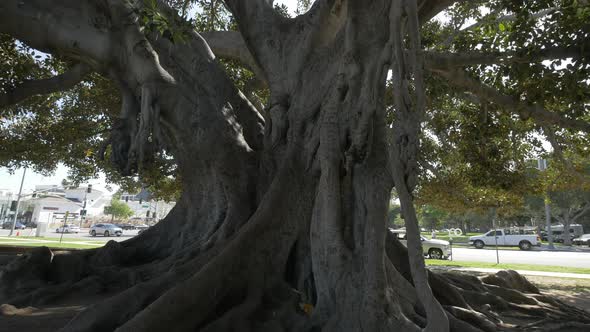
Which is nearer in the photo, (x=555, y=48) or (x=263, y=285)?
(x=263, y=285)

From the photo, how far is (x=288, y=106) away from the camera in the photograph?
A: 487cm

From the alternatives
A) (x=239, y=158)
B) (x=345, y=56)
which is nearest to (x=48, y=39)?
(x=239, y=158)

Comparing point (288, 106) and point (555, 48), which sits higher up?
point (555, 48)

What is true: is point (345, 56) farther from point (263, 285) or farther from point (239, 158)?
point (263, 285)

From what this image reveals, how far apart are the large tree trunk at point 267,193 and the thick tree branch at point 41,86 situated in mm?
859

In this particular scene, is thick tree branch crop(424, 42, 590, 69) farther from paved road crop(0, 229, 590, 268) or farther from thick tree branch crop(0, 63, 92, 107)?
paved road crop(0, 229, 590, 268)

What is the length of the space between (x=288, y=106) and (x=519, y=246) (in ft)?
97.7

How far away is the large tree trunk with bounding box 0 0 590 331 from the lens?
3100 millimetres

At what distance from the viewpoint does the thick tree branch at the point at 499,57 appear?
194 inches

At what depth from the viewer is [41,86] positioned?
573 cm

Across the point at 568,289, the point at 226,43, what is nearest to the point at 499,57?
the point at 226,43

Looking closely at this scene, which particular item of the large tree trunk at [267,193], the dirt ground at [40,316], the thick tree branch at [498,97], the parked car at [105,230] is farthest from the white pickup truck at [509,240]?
the dirt ground at [40,316]

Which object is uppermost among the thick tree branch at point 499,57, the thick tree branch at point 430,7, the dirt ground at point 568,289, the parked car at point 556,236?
the thick tree branch at point 430,7

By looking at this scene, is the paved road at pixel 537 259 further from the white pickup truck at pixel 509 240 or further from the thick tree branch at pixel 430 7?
the thick tree branch at pixel 430 7
